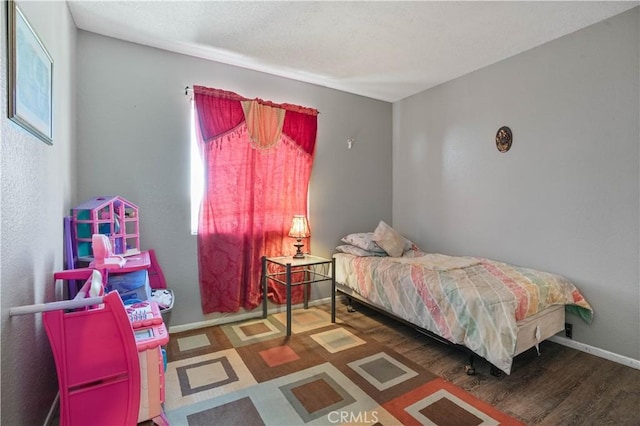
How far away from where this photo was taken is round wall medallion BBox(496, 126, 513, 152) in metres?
3.06

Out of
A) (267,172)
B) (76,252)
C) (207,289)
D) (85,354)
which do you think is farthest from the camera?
(267,172)

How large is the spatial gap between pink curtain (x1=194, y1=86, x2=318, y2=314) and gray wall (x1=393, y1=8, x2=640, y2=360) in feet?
5.63

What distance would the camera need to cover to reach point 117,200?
227 centimetres

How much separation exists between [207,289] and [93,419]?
1675 millimetres

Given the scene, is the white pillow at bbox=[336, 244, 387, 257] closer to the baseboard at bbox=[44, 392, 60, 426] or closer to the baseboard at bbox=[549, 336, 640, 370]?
the baseboard at bbox=[549, 336, 640, 370]

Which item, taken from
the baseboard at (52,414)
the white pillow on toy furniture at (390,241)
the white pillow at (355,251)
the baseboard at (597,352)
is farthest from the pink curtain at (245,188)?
the baseboard at (597,352)

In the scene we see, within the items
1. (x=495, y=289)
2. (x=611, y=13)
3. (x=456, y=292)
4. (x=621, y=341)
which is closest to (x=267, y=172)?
(x=456, y=292)

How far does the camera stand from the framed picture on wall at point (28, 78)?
1.20 meters

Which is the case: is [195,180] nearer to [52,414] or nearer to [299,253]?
[299,253]

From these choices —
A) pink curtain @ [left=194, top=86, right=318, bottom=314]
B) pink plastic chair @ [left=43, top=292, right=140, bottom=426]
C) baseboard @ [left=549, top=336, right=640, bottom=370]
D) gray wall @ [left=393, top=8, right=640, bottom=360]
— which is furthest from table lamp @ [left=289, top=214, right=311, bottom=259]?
baseboard @ [left=549, top=336, right=640, bottom=370]

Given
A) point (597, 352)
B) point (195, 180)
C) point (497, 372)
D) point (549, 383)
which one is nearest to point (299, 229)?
point (195, 180)

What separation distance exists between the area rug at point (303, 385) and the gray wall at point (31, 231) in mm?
710

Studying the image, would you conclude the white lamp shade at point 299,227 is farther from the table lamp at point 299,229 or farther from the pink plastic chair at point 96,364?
the pink plastic chair at point 96,364

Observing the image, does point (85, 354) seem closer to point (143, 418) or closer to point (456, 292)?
point (143, 418)
